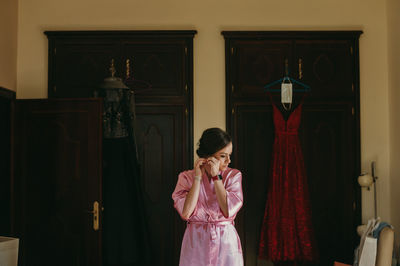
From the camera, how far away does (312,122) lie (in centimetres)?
395

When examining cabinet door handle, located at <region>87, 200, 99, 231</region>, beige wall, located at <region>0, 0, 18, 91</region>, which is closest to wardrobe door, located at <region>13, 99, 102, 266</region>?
cabinet door handle, located at <region>87, 200, 99, 231</region>

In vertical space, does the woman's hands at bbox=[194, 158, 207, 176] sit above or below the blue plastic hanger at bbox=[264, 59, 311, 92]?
below

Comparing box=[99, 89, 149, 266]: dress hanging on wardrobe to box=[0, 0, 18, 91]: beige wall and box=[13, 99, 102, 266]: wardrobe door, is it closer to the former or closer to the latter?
box=[13, 99, 102, 266]: wardrobe door

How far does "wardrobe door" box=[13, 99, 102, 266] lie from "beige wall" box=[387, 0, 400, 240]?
8.33 feet

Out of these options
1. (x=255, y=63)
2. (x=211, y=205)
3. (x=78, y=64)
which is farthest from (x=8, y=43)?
(x=211, y=205)

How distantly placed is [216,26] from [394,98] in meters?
1.71

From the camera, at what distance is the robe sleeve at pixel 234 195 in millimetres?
2504

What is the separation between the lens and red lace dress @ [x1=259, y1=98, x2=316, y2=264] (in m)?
3.72

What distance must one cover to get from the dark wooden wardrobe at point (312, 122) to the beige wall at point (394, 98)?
30 cm

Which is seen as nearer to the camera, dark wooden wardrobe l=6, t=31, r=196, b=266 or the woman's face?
the woman's face

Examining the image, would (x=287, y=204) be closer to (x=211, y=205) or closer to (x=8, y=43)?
(x=211, y=205)

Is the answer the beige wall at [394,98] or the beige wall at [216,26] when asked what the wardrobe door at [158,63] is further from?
the beige wall at [394,98]

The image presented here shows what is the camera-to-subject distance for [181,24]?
3982 millimetres

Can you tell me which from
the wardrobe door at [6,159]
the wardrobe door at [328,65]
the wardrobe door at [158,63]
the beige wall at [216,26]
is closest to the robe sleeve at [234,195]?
the beige wall at [216,26]
